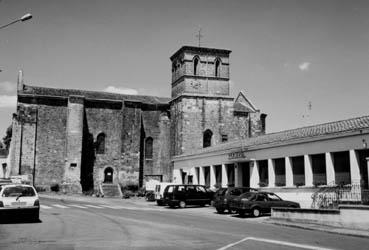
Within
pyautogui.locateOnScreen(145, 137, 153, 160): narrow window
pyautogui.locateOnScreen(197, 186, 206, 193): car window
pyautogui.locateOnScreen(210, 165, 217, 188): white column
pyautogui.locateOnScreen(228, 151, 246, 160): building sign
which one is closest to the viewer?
pyautogui.locateOnScreen(197, 186, 206, 193): car window

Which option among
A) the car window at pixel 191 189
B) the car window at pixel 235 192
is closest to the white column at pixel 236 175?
the car window at pixel 191 189

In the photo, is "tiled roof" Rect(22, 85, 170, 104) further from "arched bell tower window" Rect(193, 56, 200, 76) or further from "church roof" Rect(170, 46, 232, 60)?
"church roof" Rect(170, 46, 232, 60)

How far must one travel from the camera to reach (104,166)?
47906mm

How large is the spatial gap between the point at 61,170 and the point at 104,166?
458cm

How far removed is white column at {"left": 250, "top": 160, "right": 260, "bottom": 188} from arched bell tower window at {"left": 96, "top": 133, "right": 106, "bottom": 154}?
22585 millimetres

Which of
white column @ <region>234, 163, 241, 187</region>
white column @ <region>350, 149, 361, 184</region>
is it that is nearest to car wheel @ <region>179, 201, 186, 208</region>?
white column @ <region>234, 163, 241, 187</region>

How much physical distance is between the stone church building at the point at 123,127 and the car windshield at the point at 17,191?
2761cm

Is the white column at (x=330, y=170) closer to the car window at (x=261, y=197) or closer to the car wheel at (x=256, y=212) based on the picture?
the car window at (x=261, y=197)

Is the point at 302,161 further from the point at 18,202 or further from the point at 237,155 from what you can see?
the point at 18,202

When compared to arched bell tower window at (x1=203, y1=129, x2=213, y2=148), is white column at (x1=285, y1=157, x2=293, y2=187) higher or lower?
lower

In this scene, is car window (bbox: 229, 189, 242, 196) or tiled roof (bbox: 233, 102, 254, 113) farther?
tiled roof (bbox: 233, 102, 254, 113)

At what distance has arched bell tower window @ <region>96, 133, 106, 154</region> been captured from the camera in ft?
158

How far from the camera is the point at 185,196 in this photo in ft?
94.8

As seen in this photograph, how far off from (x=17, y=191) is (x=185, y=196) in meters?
13.8
